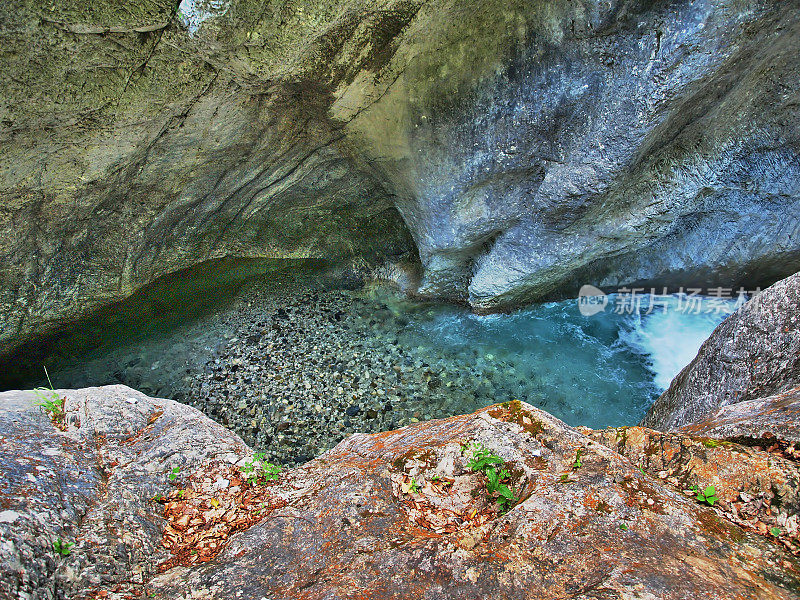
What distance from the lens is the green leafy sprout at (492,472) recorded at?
10.6 feet

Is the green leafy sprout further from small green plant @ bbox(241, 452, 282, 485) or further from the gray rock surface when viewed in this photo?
the gray rock surface

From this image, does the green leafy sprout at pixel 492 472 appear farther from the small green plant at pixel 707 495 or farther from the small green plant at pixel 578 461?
the small green plant at pixel 707 495

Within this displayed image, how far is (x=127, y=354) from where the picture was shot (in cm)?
880

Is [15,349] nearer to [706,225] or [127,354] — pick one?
[127,354]

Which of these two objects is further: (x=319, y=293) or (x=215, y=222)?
(x=319, y=293)

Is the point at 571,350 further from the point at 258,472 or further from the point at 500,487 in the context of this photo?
the point at 258,472

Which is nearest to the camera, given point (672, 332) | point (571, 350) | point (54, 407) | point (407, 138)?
point (54, 407)

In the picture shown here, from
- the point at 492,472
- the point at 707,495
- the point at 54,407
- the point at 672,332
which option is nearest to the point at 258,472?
the point at 492,472

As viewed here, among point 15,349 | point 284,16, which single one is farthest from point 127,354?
point 284,16

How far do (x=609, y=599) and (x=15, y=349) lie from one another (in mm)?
Result: 9292

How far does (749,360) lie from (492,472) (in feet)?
12.0

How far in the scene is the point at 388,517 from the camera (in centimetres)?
323

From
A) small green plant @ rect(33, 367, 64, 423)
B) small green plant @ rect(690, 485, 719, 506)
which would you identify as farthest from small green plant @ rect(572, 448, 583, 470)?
small green plant @ rect(33, 367, 64, 423)

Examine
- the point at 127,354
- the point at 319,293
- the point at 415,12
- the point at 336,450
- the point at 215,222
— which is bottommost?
the point at 336,450
